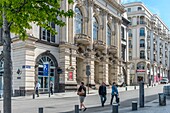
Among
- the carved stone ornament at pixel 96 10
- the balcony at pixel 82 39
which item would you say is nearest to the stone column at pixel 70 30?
the balcony at pixel 82 39

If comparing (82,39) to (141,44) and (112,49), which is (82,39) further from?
(141,44)

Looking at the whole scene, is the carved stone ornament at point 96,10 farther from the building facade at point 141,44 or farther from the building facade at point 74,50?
the building facade at point 141,44

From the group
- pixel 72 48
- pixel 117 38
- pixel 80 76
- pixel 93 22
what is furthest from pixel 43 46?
pixel 117 38

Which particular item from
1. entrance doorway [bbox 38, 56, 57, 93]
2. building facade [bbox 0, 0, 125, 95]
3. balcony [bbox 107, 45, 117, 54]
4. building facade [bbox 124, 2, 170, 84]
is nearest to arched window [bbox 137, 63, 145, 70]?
building facade [bbox 124, 2, 170, 84]

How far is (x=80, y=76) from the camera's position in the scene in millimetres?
43250

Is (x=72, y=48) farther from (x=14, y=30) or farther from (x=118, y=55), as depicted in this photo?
(x=14, y=30)

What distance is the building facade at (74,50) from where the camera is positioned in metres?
31.7

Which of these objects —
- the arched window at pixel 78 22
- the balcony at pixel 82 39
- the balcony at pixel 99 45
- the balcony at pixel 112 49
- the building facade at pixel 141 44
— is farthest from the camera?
the building facade at pixel 141 44

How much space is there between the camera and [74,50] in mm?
38875

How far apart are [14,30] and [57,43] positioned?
2819 centimetres

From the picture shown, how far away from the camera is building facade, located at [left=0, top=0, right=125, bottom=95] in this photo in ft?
104

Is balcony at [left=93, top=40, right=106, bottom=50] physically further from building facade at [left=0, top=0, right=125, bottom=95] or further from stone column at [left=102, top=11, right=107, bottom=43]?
stone column at [left=102, top=11, right=107, bottom=43]

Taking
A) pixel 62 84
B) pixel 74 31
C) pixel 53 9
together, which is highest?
pixel 74 31

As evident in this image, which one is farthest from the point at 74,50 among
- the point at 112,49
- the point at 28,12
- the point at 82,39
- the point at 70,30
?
the point at 28,12
